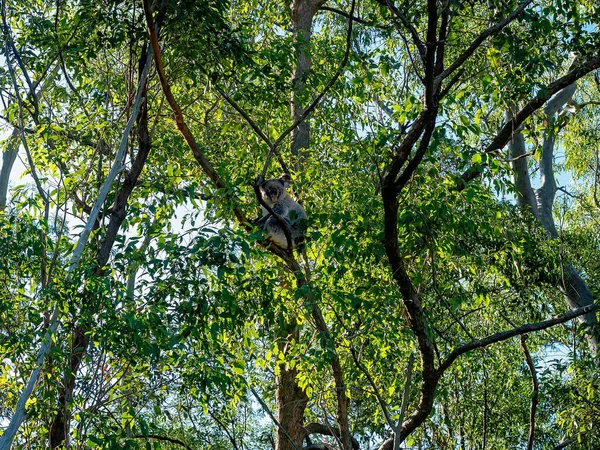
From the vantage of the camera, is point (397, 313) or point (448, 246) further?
point (397, 313)

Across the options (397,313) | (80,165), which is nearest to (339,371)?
(397,313)

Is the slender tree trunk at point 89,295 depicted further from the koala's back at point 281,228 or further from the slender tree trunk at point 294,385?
the slender tree trunk at point 294,385

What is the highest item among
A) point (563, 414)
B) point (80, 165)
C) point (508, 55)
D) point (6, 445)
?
point (508, 55)

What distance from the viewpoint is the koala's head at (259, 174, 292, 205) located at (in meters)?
7.42

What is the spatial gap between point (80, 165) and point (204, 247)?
2686mm

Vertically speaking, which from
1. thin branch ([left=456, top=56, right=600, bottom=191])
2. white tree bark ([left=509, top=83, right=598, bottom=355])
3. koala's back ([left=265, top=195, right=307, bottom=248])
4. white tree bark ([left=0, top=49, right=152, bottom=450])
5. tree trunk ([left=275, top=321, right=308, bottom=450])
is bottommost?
white tree bark ([left=0, top=49, right=152, bottom=450])

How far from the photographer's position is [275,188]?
7.54m

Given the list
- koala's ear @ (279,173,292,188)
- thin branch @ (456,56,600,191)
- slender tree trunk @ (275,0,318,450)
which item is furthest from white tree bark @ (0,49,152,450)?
thin branch @ (456,56,600,191)

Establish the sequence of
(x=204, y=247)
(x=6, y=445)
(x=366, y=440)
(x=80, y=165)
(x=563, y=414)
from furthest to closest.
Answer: (x=366, y=440) < (x=563, y=414) < (x=80, y=165) < (x=204, y=247) < (x=6, y=445)

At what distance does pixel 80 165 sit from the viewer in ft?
24.0

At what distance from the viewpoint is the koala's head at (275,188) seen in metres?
7.42

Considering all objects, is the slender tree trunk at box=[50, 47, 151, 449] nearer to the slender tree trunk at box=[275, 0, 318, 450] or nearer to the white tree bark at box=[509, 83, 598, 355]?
the slender tree trunk at box=[275, 0, 318, 450]

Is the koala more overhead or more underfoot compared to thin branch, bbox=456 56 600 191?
more underfoot

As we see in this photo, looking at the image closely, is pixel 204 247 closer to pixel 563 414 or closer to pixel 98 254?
pixel 98 254
